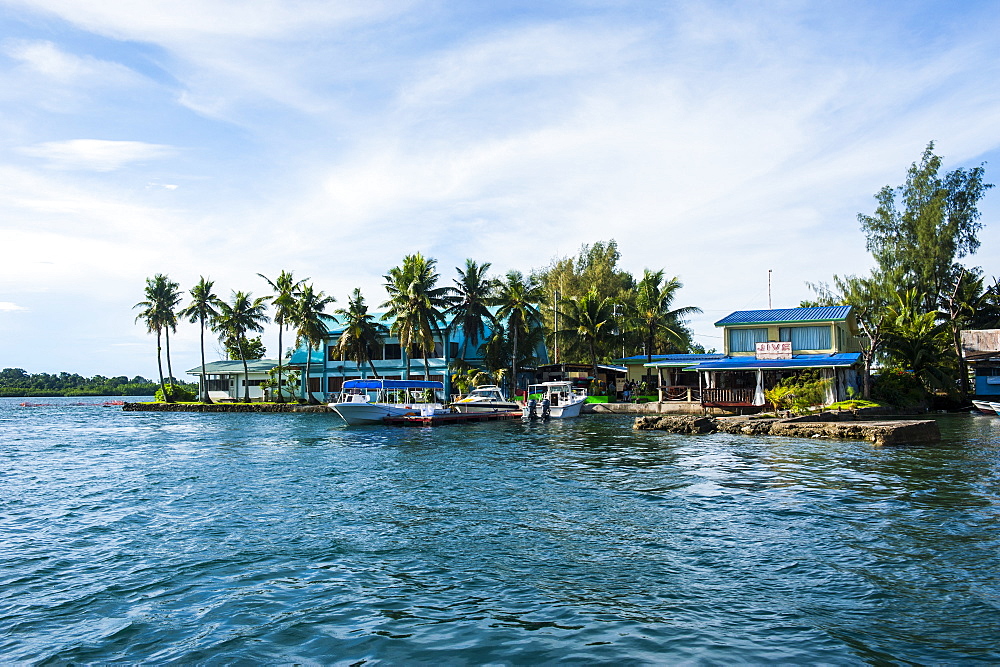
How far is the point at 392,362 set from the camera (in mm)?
62906

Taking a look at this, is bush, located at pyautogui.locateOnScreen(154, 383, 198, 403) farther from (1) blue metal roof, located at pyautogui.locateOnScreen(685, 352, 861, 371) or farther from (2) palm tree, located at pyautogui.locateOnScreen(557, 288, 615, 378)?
(1) blue metal roof, located at pyautogui.locateOnScreen(685, 352, 861, 371)

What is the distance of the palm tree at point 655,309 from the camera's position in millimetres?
56812

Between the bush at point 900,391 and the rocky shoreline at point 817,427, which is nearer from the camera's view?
the rocky shoreline at point 817,427

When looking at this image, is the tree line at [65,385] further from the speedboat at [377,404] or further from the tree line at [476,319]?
the speedboat at [377,404]

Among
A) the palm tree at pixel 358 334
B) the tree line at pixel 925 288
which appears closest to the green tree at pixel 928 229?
the tree line at pixel 925 288

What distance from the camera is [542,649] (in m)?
7.23

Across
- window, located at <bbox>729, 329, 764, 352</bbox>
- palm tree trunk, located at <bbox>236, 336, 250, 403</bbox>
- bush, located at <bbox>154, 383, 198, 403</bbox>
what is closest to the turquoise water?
window, located at <bbox>729, 329, 764, 352</bbox>

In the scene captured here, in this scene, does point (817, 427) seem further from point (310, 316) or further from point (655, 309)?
point (310, 316)

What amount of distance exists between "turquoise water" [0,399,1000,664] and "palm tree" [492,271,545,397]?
3472 cm

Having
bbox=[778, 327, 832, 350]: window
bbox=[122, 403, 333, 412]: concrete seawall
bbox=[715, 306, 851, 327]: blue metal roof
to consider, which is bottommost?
bbox=[122, 403, 333, 412]: concrete seawall

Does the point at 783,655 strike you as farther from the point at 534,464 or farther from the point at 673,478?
the point at 534,464

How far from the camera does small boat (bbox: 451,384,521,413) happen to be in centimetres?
4500

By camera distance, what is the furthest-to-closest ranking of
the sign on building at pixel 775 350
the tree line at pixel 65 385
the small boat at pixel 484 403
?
1. the tree line at pixel 65 385
2. the sign on building at pixel 775 350
3. the small boat at pixel 484 403

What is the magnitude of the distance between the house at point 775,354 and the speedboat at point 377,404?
1849 centimetres
